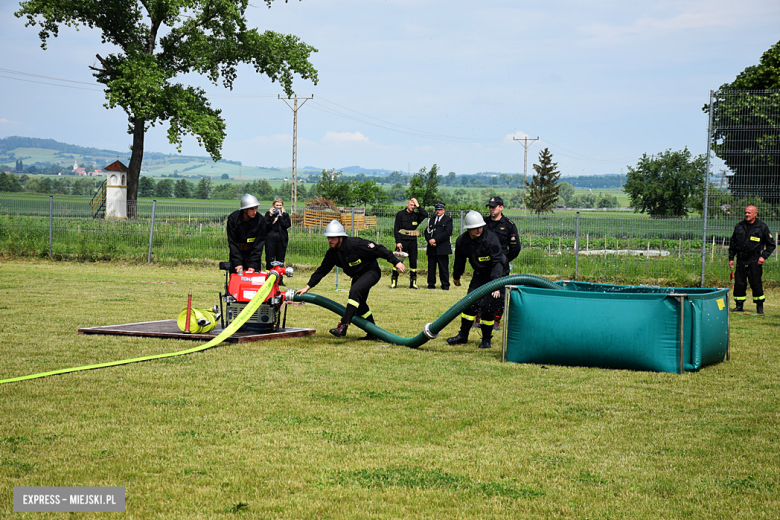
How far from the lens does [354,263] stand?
991 cm

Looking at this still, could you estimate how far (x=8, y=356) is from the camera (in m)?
7.83

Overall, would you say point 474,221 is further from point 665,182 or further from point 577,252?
point 665,182

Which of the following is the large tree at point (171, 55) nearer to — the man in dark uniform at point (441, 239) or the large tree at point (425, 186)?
the man in dark uniform at point (441, 239)

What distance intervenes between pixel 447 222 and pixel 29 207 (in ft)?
49.7

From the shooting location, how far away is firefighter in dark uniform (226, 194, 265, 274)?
1045 cm

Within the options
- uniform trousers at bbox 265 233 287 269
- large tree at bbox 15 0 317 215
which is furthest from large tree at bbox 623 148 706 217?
uniform trousers at bbox 265 233 287 269

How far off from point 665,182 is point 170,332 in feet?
202

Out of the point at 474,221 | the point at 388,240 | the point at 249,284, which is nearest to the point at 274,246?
the point at 249,284

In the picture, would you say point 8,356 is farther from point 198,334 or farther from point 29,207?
point 29,207

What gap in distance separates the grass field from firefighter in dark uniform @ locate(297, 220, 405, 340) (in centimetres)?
67

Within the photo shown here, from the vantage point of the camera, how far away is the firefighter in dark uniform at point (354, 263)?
9617 millimetres

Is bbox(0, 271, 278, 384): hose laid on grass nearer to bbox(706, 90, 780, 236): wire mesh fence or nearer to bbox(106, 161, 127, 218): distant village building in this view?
bbox(706, 90, 780, 236): wire mesh fence

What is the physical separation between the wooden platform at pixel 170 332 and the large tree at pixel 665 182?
5724cm

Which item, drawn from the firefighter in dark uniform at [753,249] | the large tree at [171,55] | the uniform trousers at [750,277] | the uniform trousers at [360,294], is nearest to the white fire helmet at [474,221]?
the uniform trousers at [360,294]
